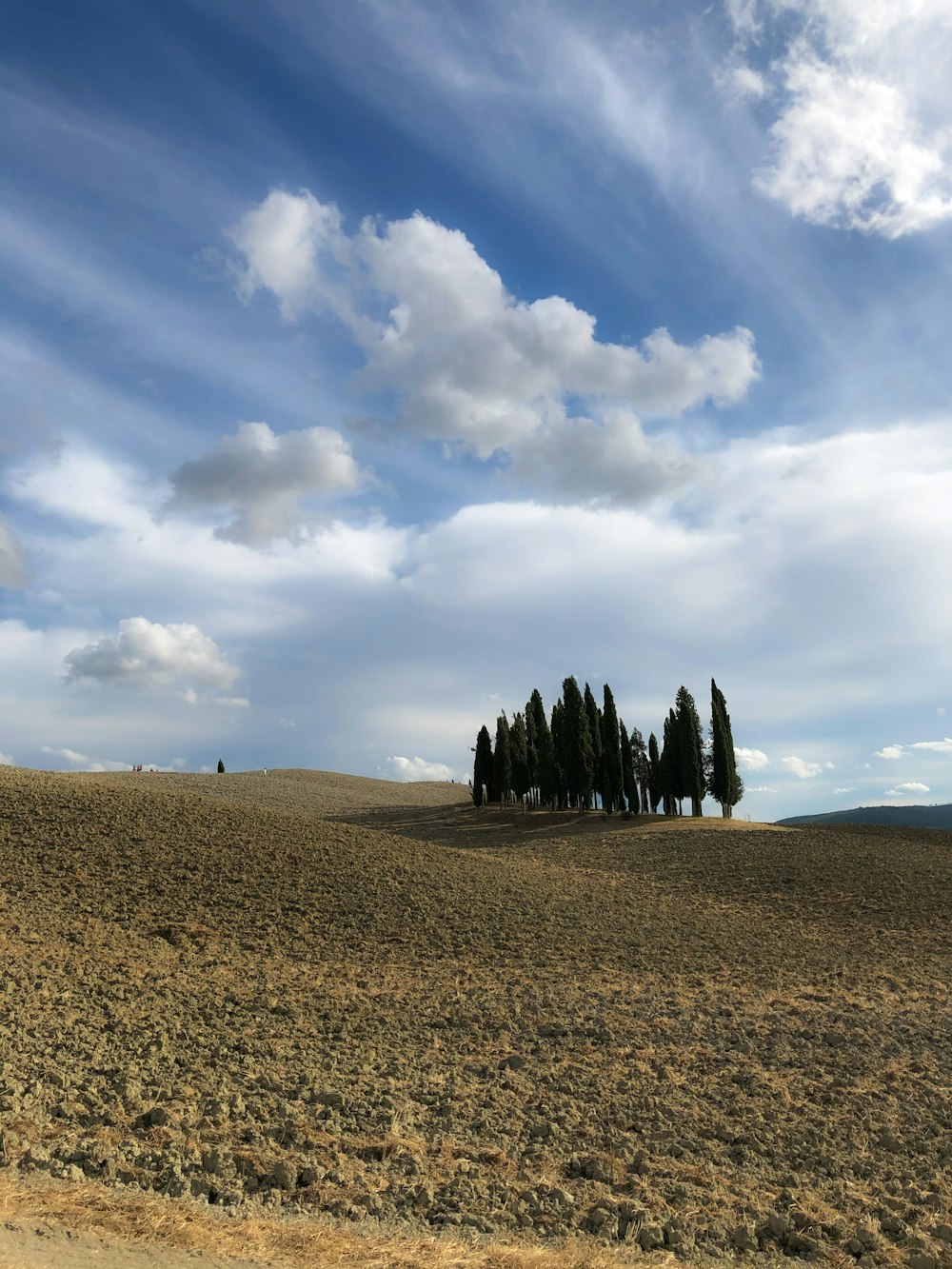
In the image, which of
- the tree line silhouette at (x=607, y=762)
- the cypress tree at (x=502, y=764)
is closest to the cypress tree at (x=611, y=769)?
the tree line silhouette at (x=607, y=762)

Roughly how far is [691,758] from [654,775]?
16.1 feet

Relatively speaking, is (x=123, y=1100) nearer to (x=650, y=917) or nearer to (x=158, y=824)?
(x=650, y=917)

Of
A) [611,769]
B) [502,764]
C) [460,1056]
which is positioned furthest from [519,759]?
[460,1056]

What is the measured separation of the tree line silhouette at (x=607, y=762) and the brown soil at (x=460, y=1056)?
27.4 metres

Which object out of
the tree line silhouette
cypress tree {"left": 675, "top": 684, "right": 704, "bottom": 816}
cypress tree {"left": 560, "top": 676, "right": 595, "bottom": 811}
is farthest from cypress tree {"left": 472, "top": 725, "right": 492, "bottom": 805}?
cypress tree {"left": 675, "top": 684, "right": 704, "bottom": 816}

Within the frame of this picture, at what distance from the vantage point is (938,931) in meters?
25.4

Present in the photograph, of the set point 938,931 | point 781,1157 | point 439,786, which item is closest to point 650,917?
point 938,931

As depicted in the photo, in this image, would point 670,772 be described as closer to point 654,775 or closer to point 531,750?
point 654,775

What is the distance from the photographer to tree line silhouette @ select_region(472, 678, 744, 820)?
58.0 metres

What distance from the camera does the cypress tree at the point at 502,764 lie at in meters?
67.1

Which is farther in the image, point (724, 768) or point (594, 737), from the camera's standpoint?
point (594, 737)

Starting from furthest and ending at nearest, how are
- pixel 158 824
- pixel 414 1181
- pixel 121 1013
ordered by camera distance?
pixel 158 824
pixel 121 1013
pixel 414 1181

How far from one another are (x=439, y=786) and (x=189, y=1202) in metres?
86.7

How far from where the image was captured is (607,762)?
199 ft
